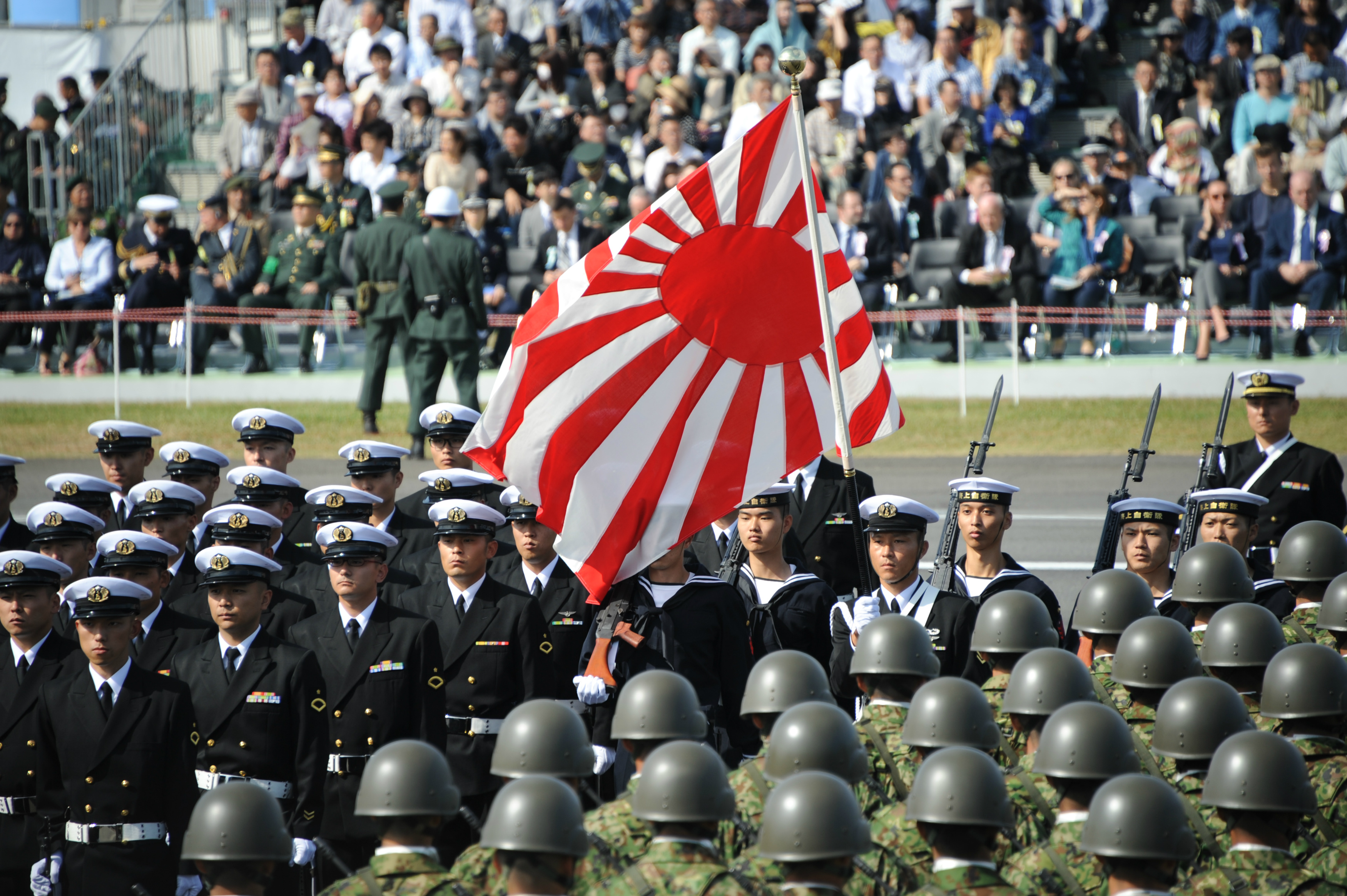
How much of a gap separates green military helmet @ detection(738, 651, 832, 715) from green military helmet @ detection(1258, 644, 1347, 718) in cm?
153

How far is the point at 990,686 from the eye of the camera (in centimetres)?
688

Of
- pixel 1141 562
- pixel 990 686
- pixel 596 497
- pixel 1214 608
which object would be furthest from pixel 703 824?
pixel 1141 562

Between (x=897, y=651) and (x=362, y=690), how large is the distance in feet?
7.86

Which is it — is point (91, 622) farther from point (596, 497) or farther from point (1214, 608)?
point (1214, 608)

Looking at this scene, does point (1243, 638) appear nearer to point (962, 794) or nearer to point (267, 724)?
point (962, 794)

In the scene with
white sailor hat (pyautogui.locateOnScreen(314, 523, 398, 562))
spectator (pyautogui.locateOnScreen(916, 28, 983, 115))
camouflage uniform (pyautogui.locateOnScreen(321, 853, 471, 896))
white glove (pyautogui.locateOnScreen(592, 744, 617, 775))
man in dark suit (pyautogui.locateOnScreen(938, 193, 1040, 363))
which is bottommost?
white glove (pyautogui.locateOnScreen(592, 744, 617, 775))

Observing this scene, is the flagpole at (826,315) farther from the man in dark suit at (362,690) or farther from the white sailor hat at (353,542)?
the white sailor hat at (353,542)

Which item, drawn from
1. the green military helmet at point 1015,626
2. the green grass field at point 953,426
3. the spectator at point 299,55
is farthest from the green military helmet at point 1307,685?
the spectator at point 299,55

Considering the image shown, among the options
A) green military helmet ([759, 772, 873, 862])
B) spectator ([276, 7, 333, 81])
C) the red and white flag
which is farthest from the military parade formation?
spectator ([276, 7, 333, 81])

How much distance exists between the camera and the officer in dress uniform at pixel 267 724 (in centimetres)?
696

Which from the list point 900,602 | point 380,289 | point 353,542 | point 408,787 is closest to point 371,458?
point 353,542

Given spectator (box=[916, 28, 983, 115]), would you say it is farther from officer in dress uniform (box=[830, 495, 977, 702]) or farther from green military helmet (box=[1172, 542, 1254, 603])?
green military helmet (box=[1172, 542, 1254, 603])

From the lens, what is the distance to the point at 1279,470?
10.2 m

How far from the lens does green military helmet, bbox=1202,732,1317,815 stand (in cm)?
501
